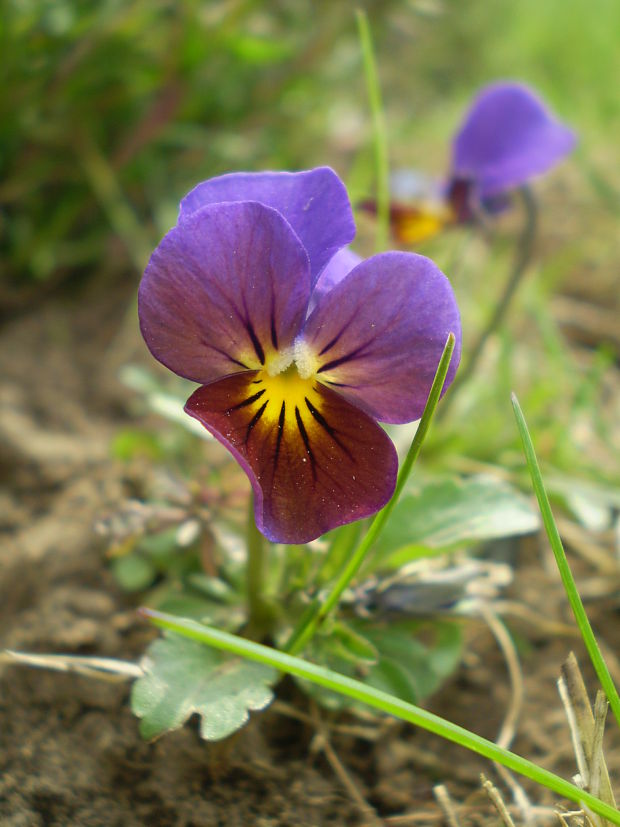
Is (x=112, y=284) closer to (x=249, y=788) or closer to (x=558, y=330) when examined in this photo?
(x=558, y=330)

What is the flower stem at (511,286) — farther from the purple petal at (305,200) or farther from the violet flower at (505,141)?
the purple petal at (305,200)

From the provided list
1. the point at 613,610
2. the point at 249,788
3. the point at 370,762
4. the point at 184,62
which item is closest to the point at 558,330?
the point at 613,610

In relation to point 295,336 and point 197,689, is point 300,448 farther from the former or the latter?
point 197,689

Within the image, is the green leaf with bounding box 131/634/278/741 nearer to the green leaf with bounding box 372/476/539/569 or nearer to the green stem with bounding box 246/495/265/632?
the green stem with bounding box 246/495/265/632

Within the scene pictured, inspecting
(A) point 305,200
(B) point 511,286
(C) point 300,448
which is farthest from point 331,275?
(B) point 511,286

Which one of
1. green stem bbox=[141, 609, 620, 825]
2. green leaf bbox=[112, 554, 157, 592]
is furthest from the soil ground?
green stem bbox=[141, 609, 620, 825]
